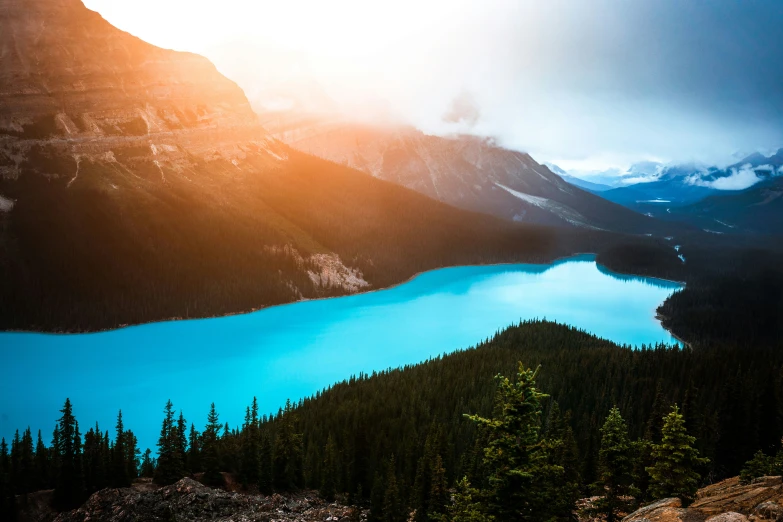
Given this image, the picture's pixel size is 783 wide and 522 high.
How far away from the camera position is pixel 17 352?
80.8m

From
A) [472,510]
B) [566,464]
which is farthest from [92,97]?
[472,510]

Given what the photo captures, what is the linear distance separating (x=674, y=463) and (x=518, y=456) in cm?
647

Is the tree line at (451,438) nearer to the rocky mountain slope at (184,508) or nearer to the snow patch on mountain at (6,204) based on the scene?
the rocky mountain slope at (184,508)

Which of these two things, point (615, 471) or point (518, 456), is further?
point (615, 471)

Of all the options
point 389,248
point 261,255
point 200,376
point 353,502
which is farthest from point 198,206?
point 353,502

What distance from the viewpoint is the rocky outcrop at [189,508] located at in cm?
2627

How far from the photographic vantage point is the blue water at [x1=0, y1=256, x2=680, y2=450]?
6172cm

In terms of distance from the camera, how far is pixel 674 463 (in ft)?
57.8

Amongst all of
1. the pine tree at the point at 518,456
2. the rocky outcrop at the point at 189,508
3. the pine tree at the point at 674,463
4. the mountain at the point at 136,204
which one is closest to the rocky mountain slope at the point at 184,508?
the rocky outcrop at the point at 189,508

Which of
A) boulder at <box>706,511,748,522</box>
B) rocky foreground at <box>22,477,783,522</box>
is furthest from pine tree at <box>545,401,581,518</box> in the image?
rocky foreground at <box>22,477,783,522</box>

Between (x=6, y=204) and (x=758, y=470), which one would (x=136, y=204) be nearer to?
(x=6, y=204)

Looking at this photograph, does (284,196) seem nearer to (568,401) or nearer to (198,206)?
(198,206)

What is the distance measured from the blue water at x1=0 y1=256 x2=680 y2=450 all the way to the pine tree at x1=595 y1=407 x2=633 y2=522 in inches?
1715

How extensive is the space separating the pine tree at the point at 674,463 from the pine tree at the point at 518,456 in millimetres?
4566
